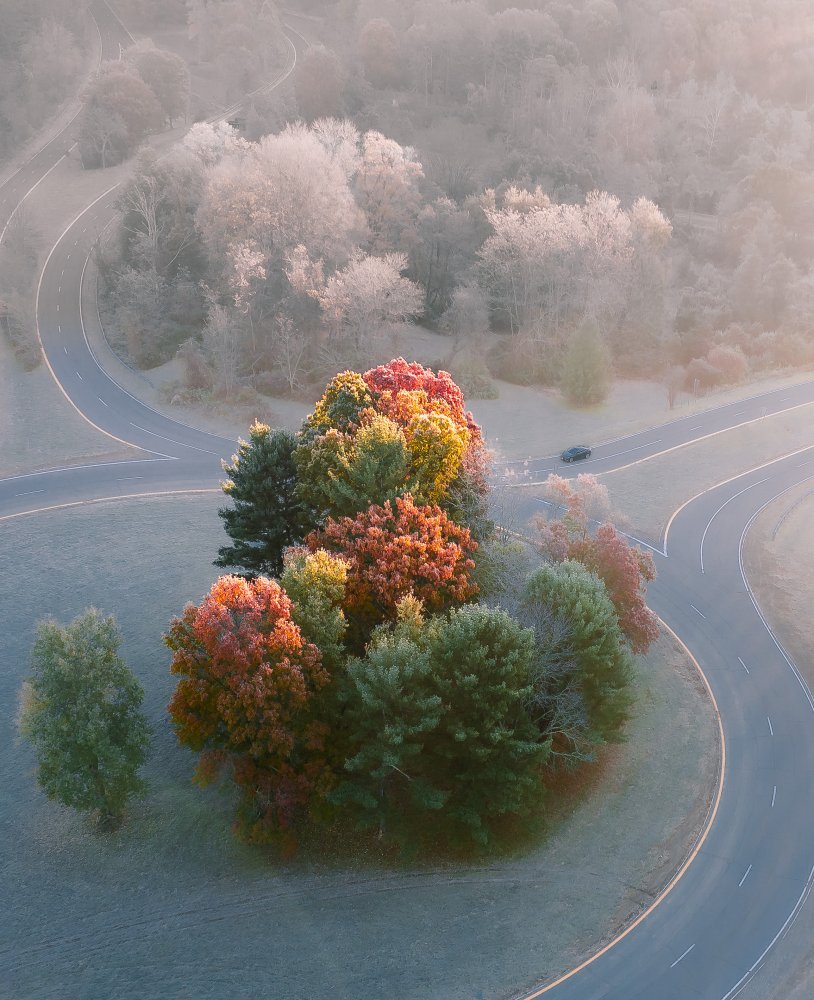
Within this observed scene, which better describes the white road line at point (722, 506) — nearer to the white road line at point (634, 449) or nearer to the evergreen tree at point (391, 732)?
the white road line at point (634, 449)

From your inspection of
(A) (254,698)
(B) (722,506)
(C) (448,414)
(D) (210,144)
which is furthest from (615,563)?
(D) (210,144)

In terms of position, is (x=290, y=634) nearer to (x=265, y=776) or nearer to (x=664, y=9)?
(x=265, y=776)

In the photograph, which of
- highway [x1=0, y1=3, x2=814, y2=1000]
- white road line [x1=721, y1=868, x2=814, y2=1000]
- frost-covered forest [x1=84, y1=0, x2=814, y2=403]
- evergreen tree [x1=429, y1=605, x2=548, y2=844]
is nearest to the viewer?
white road line [x1=721, y1=868, x2=814, y2=1000]

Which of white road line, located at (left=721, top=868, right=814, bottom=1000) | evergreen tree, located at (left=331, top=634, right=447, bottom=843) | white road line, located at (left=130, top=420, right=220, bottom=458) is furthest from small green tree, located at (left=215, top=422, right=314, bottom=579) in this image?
white road line, located at (left=721, top=868, right=814, bottom=1000)

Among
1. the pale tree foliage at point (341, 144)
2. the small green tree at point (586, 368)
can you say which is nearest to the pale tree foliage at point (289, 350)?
the pale tree foliage at point (341, 144)

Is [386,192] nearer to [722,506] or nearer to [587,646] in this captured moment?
[722,506]

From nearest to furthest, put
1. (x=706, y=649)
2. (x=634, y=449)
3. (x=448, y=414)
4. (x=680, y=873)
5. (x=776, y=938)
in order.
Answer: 1. (x=776, y=938)
2. (x=680, y=873)
3. (x=448, y=414)
4. (x=706, y=649)
5. (x=634, y=449)

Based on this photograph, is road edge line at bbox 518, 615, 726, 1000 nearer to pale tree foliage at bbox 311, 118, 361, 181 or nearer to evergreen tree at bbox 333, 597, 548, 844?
evergreen tree at bbox 333, 597, 548, 844
